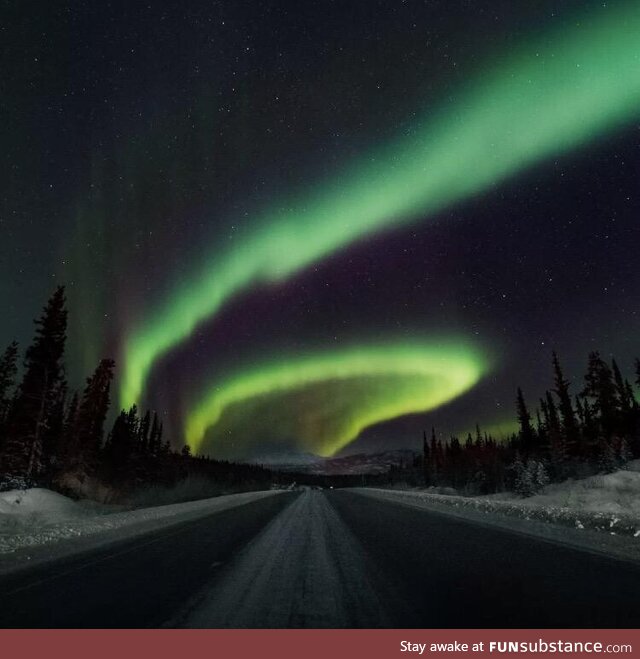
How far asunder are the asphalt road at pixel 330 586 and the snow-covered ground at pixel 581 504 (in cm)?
333

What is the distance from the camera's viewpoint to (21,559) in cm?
755

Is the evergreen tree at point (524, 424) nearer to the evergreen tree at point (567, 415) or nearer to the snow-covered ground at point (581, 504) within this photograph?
the evergreen tree at point (567, 415)

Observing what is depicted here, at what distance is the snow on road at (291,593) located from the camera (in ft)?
13.2

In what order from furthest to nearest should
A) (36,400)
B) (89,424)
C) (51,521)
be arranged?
(89,424)
(36,400)
(51,521)

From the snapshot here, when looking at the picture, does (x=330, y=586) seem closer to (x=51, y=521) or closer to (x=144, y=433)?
(x=51, y=521)

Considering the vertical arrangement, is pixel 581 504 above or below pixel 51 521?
above

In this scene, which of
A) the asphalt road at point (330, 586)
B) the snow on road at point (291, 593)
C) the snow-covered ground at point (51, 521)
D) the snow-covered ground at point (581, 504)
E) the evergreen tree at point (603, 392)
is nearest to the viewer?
the snow on road at point (291, 593)

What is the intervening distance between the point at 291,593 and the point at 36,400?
36.1 meters

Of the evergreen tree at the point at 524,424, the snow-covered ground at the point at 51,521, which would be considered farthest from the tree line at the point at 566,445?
the snow-covered ground at the point at 51,521

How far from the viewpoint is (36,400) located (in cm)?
3459

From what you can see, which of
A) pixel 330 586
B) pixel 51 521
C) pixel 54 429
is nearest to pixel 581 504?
pixel 330 586
